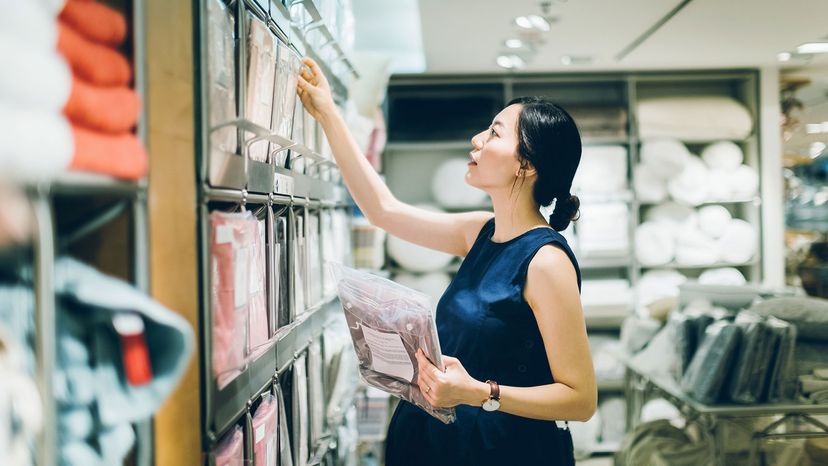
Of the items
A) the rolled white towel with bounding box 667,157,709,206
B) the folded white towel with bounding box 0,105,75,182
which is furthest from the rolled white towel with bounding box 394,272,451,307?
the folded white towel with bounding box 0,105,75,182

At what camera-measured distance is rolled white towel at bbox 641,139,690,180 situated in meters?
4.39

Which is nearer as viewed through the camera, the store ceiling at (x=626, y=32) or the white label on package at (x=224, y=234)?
the white label on package at (x=224, y=234)

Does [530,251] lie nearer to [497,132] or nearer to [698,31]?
[497,132]

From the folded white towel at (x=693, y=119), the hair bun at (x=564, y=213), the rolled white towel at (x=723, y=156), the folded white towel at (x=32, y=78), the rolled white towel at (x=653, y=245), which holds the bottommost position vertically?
the rolled white towel at (x=653, y=245)

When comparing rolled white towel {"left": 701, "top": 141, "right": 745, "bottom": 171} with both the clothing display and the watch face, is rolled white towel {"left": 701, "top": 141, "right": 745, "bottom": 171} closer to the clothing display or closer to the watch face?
the watch face

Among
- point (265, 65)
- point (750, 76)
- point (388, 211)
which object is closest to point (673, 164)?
point (750, 76)

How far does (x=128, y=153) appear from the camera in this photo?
808 millimetres

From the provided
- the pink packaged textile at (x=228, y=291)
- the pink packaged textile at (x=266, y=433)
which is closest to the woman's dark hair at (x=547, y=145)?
the pink packaged textile at (x=228, y=291)

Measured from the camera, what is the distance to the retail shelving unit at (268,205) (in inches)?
41.8

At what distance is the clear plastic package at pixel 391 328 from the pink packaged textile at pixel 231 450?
1.10 feet

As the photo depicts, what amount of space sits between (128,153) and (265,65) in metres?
0.62

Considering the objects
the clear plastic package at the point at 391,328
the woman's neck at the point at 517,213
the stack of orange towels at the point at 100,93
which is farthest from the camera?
the woman's neck at the point at 517,213

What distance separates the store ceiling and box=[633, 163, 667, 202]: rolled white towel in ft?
2.40

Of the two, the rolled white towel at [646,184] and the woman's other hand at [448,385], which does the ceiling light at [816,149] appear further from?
the woman's other hand at [448,385]
